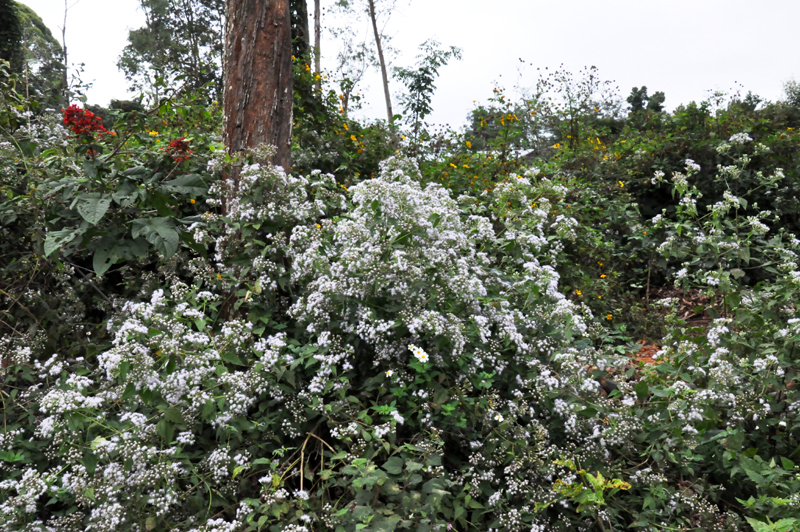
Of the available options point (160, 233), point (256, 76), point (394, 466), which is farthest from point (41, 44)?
point (394, 466)

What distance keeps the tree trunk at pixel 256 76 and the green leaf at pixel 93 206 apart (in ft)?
4.16

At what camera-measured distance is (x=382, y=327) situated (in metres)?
2.36

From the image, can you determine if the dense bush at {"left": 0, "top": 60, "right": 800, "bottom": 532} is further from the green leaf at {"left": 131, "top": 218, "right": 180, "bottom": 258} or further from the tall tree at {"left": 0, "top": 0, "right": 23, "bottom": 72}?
the tall tree at {"left": 0, "top": 0, "right": 23, "bottom": 72}

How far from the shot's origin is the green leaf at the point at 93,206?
2.26 meters

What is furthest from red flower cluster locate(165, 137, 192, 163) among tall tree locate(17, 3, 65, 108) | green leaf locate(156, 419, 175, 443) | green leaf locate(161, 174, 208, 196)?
tall tree locate(17, 3, 65, 108)

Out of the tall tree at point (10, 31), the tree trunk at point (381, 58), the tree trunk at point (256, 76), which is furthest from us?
the tree trunk at point (381, 58)

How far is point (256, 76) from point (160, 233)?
1.73 m

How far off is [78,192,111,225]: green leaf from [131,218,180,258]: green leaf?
16 centimetres

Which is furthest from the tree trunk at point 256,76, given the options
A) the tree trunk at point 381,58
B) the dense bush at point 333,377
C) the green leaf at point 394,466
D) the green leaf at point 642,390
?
the tree trunk at point 381,58

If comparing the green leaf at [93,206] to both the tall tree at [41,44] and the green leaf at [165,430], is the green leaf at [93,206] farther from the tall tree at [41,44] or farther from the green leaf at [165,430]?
the tall tree at [41,44]

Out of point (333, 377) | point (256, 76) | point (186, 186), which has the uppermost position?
point (256, 76)

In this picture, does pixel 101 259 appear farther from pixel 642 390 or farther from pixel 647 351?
pixel 647 351

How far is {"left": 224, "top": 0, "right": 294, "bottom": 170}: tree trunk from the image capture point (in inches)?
140

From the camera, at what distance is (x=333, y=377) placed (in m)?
2.60
